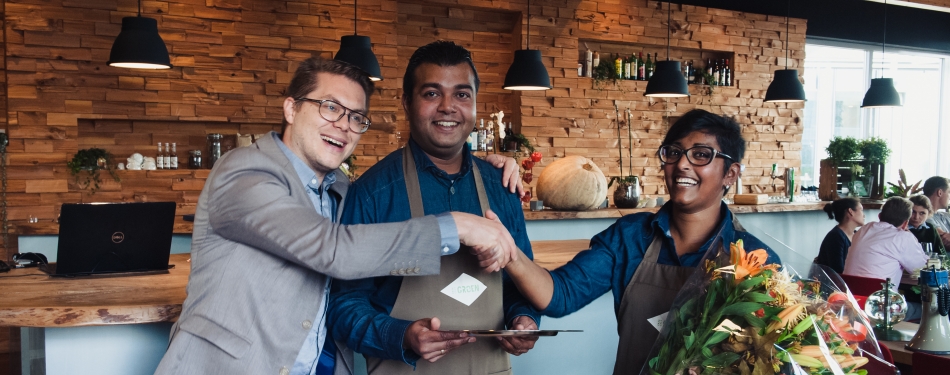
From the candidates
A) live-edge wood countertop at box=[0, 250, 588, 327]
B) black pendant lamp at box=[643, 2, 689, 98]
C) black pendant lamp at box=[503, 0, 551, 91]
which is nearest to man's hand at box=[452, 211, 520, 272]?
live-edge wood countertop at box=[0, 250, 588, 327]

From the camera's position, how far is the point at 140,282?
262 cm

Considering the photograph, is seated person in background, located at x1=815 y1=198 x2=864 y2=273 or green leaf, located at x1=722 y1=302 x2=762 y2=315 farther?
seated person in background, located at x1=815 y1=198 x2=864 y2=273

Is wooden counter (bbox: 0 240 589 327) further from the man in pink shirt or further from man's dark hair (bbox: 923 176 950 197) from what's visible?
man's dark hair (bbox: 923 176 950 197)

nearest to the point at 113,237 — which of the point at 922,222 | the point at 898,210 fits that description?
the point at 898,210

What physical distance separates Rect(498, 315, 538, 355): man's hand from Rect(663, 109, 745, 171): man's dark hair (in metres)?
0.62

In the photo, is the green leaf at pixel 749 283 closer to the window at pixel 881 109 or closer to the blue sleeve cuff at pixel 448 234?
the blue sleeve cuff at pixel 448 234

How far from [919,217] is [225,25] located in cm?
609

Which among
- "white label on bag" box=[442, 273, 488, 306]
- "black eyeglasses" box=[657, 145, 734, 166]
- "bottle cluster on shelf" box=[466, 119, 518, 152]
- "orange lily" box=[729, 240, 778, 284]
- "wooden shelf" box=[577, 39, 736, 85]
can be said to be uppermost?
"wooden shelf" box=[577, 39, 736, 85]

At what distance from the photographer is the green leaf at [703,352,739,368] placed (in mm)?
1102

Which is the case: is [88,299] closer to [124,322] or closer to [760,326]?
[124,322]

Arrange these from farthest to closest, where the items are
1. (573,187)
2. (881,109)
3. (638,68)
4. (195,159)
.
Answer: (881,109) < (638,68) < (195,159) < (573,187)

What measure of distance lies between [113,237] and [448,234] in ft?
5.68

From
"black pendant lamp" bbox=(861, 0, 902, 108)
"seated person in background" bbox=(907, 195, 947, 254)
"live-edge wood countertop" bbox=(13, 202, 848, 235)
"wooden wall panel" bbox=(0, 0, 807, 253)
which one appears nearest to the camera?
"live-edge wood countertop" bbox=(13, 202, 848, 235)

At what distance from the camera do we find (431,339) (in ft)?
5.61
